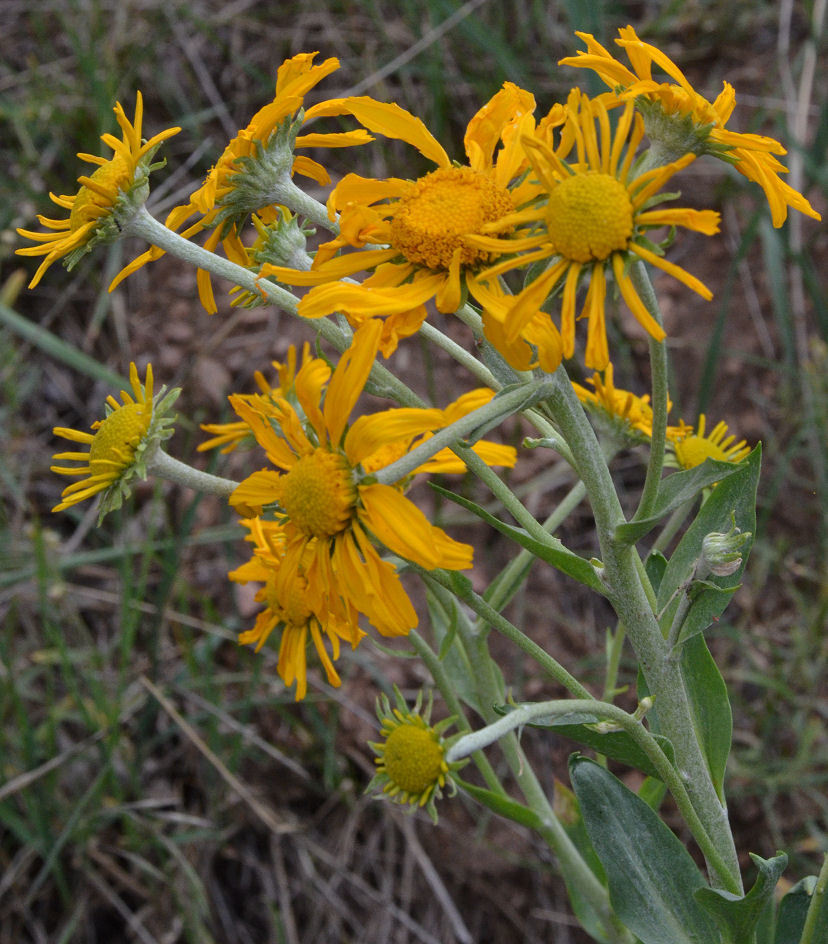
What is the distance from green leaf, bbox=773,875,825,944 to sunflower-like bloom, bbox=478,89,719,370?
3.86 ft

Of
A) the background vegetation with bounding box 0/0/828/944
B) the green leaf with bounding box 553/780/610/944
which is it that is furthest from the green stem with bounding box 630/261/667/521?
the background vegetation with bounding box 0/0/828/944

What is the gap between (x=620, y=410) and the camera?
1.89m

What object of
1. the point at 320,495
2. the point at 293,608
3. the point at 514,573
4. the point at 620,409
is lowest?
the point at 514,573

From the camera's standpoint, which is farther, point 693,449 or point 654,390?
point 693,449

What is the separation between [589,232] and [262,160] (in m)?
0.60

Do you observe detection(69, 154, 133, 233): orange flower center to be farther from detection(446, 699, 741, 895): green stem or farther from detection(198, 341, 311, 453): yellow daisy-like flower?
detection(446, 699, 741, 895): green stem

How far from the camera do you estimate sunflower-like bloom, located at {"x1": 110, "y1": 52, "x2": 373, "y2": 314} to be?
1.47 m

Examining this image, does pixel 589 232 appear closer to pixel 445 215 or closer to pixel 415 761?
pixel 445 215

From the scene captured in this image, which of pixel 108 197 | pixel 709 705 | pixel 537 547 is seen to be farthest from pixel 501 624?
pixel 108 197

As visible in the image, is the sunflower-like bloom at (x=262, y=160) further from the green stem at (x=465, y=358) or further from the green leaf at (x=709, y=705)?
the green leaf at (x=709, y=705)

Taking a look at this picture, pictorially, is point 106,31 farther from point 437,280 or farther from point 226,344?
point 437,280

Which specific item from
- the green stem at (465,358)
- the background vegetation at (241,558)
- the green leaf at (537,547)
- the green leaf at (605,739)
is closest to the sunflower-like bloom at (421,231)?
the green stem at (465,358)

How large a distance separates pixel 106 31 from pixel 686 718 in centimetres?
414

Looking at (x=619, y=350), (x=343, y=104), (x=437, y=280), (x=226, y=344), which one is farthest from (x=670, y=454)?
(x=226, y=344)
